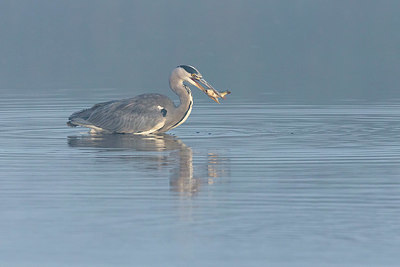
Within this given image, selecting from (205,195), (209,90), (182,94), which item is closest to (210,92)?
(209,90)

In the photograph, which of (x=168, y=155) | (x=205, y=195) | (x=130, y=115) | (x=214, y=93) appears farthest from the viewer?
(x=214, y=93)

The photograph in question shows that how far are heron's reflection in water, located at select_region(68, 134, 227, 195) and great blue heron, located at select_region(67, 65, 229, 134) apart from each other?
0.17m

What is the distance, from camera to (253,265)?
10.6 metres

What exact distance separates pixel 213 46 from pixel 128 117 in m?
46.1

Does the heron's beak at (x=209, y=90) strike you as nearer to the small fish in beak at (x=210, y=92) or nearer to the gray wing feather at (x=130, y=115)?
the small fish in beak at (x=210, y=92)

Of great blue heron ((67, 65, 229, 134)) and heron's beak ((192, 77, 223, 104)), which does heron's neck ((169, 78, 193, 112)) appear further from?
heron's beak ((192, 77, 223, 104))

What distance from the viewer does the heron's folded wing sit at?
21141 mm

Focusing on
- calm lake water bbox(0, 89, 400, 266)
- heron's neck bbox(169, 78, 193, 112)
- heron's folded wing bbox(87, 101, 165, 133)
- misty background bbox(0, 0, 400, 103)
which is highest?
misty background bbox(0, 0, 400, 103)

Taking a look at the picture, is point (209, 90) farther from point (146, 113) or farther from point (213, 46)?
point (213, 46)

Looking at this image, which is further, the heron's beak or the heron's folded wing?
the heron's beak

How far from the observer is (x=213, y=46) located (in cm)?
6725

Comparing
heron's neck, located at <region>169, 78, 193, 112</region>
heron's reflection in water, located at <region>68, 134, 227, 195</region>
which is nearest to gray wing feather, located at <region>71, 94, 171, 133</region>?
heron's reflection in water, located at <region>68, 134, 227, 195</region>

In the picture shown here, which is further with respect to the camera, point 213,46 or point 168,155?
point 213,46

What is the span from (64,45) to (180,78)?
177 feet
